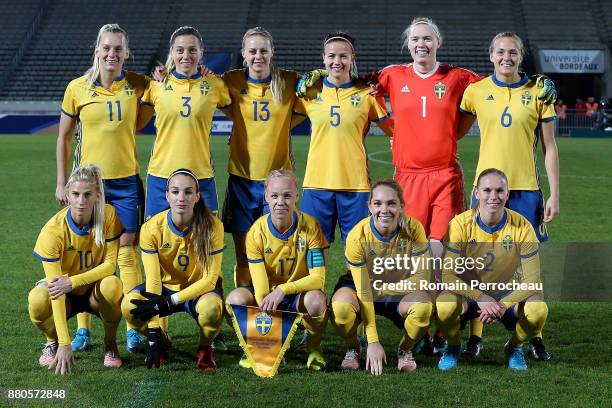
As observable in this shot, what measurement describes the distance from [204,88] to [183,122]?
218 millimetres

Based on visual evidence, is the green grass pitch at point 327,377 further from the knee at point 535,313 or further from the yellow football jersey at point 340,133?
the yellow football jersey at point 340,133

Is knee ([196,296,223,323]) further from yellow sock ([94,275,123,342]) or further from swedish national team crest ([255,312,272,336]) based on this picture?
yellow sock ([94,275,123,342])

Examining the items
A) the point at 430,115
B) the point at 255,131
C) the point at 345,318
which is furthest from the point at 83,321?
the point at 430,115

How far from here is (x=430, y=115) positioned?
4.49 m

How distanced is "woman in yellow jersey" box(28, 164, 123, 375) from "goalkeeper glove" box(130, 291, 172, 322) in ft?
0.56

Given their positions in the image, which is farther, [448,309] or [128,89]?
[128,89]

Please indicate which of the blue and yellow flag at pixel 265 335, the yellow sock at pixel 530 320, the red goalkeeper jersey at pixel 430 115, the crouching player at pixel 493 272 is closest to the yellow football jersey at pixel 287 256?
the blue and yellow flag at pixel 265 335

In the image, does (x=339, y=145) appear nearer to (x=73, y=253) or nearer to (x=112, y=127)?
(x=112, y=127)

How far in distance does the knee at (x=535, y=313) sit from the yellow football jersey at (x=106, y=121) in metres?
2.16

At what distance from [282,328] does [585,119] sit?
23079mm

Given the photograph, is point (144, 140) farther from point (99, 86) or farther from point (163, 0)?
point (99, 86)

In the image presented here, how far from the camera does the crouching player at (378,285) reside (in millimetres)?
3953

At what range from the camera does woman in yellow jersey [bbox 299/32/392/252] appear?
4.53 m

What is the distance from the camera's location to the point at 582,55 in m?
27.6
